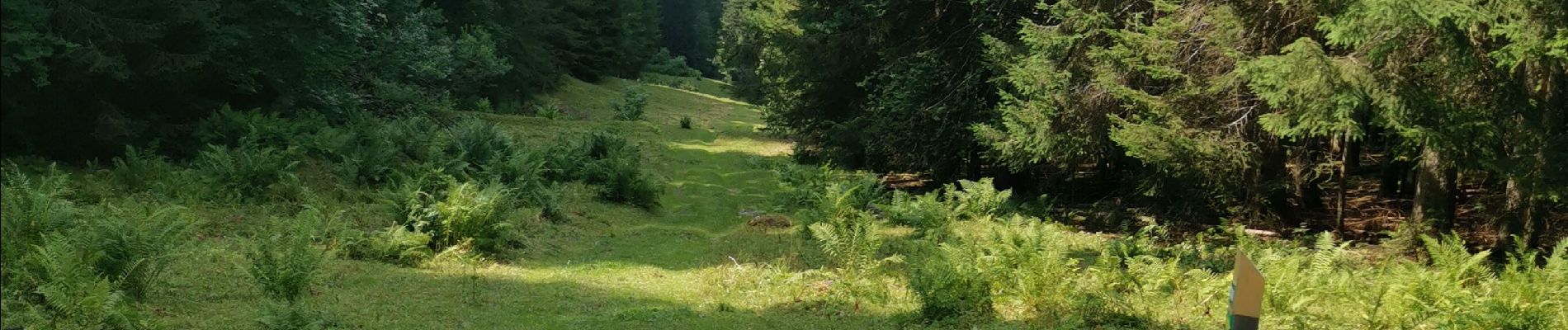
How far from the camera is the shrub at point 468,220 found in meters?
12.8

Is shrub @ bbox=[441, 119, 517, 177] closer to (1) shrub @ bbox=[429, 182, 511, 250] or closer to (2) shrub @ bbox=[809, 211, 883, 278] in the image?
(1) shrub @ bbox=[429, 182, 511, 250]

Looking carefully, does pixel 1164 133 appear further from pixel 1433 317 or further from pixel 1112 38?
pixel 1433 317

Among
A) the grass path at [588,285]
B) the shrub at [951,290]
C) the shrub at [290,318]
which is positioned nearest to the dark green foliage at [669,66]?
the grass path at [588,285]

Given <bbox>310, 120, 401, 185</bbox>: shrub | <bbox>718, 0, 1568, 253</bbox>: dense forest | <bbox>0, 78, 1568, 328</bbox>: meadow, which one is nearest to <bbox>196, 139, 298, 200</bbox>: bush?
<bbox>0, 78, 1568, 328</bbox>: meadow

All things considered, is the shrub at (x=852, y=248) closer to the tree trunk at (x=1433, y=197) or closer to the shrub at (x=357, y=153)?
the tree trunk at (x=1433, y=197)

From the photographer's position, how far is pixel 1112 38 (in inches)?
601

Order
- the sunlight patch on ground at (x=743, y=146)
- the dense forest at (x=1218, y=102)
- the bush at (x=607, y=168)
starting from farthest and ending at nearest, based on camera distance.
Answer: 1. the sunlight patch on ground at (x=743, y=146)
2. the bush at (x=607, y=168)
3. the dense forest at (x=1218, y=102)

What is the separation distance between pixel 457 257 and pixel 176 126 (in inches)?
239

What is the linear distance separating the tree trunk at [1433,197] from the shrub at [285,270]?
1162cm

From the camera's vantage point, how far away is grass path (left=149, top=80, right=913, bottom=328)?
9.08 m

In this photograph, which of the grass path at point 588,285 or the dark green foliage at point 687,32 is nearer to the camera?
the grass path at point 588,285

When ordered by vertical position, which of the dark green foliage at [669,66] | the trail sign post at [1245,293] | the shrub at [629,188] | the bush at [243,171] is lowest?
the dark green foliage at [669,66]

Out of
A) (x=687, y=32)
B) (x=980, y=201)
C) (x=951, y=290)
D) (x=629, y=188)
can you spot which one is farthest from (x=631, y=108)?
(x=687, y=32)

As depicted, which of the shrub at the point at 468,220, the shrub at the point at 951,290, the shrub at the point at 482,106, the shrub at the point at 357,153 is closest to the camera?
the shrub at the point at 951,290
